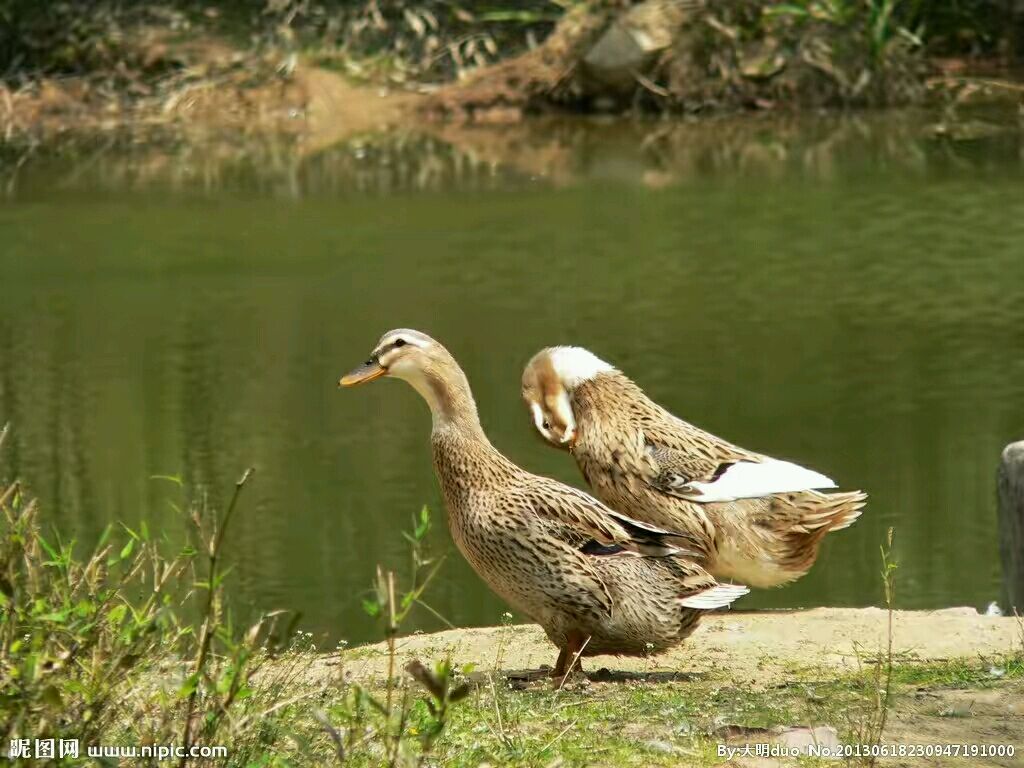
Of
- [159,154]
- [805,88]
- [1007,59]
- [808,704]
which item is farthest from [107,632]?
[1007,59]

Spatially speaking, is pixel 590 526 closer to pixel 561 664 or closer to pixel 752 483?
pixel 561 664

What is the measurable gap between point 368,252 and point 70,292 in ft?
7.80

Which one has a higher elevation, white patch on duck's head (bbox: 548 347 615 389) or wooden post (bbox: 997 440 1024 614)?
white patch on duck's head (bbox: 548 347 615 389)

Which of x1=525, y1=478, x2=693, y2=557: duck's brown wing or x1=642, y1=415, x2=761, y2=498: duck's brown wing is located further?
x1=642, y1=415, x2=761, y2=498: duck's brown wing

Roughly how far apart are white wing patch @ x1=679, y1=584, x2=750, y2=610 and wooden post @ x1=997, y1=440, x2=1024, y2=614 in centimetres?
141

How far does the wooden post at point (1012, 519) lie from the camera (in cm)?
715

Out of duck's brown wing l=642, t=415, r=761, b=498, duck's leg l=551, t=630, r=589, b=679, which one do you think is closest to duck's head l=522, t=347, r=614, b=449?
duck's brown wing l=642, t=415, r=761, b=498

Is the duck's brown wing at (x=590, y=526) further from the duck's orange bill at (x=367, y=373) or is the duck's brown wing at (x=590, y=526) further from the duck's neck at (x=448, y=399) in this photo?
the duck's orange bill at (x=367, y=373)

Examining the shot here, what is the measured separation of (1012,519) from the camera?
284 inches

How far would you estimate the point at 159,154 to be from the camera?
68.2 feet

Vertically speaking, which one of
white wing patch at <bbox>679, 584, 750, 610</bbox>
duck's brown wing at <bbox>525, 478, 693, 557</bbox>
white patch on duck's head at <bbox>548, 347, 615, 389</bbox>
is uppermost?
white patch on duck's head at <bbox>548, 347, 615, 389</bbox>

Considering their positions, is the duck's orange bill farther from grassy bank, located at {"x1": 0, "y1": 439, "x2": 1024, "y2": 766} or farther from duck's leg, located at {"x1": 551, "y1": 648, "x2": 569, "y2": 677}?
duck's leg, located at {"x1": 551, "y1": 648, "x2": 569, "y2": 677}

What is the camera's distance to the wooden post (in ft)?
23.4

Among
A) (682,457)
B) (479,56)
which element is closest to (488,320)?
(682,457)
